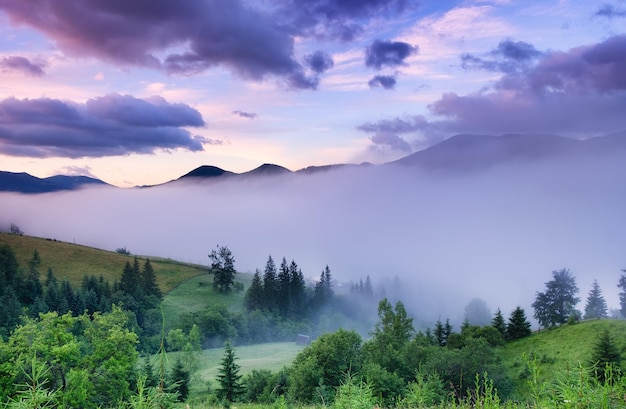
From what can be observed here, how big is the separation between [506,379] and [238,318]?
3681 inches

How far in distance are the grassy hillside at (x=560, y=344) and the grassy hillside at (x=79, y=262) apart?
121m

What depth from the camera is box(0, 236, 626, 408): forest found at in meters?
5.97

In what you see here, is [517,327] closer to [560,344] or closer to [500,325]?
[500,325]

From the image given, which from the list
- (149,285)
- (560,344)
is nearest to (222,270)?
(149,285)

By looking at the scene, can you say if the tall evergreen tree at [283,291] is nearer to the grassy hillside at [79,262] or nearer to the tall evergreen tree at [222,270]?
the tall evergreen tree at [222,270]

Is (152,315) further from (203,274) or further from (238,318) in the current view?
(203,274)

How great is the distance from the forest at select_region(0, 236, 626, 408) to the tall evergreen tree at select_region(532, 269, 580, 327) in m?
0.26

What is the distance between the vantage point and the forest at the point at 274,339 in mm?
5969

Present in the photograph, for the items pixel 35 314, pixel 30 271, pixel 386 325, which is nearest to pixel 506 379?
pixel 386 325

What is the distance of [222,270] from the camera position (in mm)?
167250

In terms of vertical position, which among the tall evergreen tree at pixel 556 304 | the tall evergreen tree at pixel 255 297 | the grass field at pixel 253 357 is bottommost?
the grass field at pixel 253 357

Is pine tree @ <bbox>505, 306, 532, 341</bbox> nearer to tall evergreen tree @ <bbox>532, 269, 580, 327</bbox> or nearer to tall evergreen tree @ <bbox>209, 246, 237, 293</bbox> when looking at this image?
tall evergreen tree @ <bbox>532, 269, 580, 327</bbox>

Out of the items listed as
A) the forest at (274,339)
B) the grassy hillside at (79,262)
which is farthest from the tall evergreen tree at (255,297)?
the grassy hillside at (79,262)

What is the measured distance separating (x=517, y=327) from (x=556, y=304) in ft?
50.0
